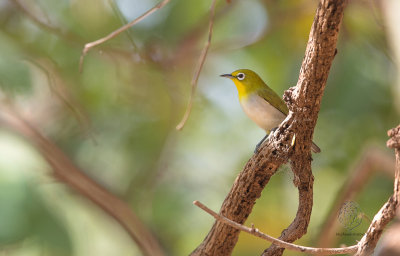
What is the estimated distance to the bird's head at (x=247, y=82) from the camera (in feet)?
5.58

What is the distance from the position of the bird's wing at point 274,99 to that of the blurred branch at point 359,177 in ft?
2.23

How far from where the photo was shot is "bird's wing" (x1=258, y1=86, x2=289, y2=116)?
4.95ft

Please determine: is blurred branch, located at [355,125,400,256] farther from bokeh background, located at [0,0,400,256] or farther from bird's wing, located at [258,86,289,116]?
bokeh background, located at [0,0,400,256]

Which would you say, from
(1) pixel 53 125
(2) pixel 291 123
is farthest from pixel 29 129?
(2) pixel 291 123

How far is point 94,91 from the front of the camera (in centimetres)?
300

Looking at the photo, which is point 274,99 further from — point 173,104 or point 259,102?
point 173,104

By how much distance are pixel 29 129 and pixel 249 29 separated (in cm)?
134

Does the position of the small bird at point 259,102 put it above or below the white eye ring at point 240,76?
below

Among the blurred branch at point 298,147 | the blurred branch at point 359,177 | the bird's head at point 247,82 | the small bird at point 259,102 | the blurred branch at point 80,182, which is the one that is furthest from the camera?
the blurred branch at point 80,182

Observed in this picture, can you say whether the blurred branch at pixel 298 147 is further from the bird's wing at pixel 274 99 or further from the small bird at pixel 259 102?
the bird's wing at pixel 274 99

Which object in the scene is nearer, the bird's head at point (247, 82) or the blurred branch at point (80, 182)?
the bird's head at point (247, 82)

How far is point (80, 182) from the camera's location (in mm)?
2746

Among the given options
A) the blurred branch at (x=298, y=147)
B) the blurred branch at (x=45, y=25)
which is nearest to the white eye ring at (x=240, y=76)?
the blurred branch at (x=298, y=147)

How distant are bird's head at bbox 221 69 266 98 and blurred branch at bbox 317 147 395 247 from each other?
2.19 feet
